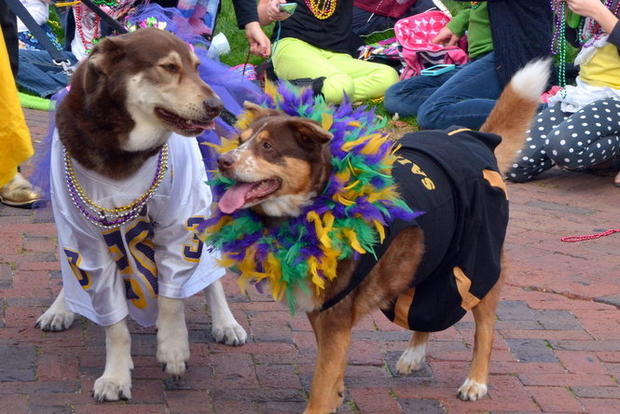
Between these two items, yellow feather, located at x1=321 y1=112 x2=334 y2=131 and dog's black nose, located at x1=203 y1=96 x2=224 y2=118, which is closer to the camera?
yellow feather, located at x1=321 y1=112 x2=334 y2=131

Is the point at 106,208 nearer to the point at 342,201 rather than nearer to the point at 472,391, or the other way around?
the point at 342,201

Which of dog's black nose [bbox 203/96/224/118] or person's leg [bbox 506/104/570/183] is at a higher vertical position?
dog's black nose [bbox 203/96/224/118]

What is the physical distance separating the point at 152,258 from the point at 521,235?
3018 millimetres

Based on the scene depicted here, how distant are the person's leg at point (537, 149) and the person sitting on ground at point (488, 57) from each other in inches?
17.0

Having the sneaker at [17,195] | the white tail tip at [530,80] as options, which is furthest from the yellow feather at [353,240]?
the sneaker at [17,195]

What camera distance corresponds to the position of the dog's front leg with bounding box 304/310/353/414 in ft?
11.6

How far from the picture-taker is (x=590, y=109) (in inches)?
278

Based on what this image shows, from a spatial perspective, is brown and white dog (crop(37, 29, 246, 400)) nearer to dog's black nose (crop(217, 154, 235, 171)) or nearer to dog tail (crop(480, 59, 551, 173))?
dog's black nose (crop(217, 154, 235, 171))

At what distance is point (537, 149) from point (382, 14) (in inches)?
126

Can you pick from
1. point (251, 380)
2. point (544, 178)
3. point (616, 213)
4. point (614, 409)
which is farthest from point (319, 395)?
point (544, 178)

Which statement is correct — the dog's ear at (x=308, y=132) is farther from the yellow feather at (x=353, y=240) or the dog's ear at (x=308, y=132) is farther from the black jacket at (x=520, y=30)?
the black jacket at (x=520, y=30)

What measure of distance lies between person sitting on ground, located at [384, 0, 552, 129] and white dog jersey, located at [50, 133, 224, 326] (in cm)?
418

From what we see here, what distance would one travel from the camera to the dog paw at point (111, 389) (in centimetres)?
380

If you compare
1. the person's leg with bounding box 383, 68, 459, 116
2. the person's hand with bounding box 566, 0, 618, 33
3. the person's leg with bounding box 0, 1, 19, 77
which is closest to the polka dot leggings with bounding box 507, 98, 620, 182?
the person's hand with bounding box 566, 0, 618, 33
